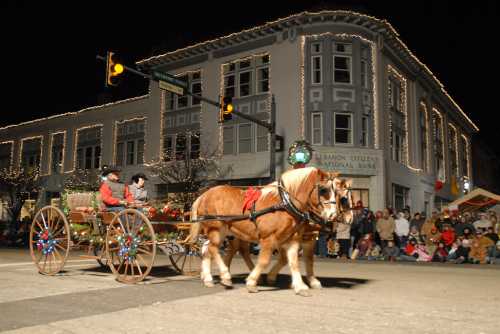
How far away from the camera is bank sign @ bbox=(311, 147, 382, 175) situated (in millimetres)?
24297

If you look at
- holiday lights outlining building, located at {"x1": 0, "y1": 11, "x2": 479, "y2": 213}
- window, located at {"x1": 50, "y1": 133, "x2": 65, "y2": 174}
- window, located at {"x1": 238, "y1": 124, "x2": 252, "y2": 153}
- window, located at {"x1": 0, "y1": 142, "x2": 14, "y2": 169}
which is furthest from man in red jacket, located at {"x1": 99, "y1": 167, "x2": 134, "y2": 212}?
window, located at {"x1": 0, "y1": 142, "x2": 14, "y2": 169}

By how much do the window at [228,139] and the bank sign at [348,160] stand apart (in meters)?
5.41

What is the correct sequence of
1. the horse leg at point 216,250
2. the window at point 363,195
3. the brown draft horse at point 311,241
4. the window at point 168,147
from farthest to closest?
1. the window at point 168,147
2. the window at point 363,195
3. the horse leg at point 216,250
4. the brown draft horse at point 311,241

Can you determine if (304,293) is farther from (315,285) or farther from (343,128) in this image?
(343,128)

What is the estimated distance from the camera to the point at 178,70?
30.8 meters

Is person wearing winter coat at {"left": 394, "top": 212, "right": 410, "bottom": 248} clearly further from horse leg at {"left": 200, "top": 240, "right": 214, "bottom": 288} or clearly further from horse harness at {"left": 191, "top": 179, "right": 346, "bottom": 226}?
horse harness at {"left": 191, "top": 179, "right": 346, "bottom": 226}

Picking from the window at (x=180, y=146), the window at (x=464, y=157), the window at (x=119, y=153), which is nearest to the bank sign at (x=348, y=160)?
the window at (x=180, y=146)

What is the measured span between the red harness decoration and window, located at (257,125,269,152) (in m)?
18.6

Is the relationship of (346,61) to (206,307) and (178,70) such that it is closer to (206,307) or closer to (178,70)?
(178,70)

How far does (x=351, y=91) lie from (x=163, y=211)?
18571mm

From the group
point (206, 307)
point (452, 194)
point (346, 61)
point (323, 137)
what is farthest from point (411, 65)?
point (206, 307)

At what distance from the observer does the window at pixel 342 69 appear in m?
25.7

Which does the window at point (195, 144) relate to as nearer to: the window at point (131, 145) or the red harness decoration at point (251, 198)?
the window at point (131, 145)

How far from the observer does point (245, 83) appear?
27.7 metres
